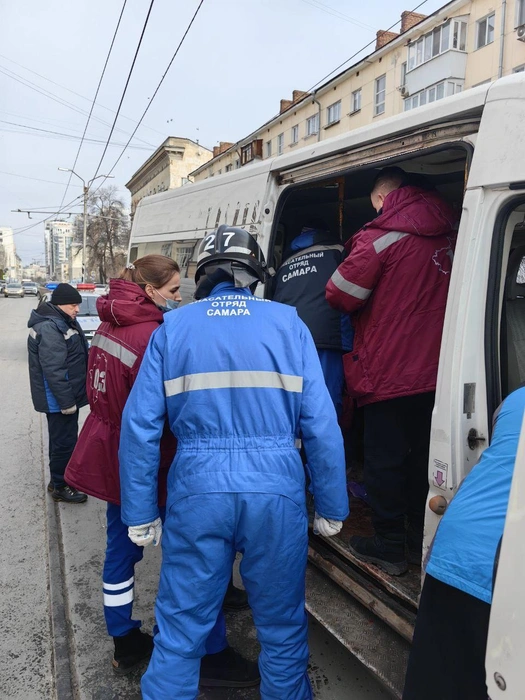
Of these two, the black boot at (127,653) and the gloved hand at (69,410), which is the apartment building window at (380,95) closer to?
the gloved hand at (69,410)

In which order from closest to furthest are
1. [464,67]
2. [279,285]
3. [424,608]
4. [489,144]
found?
[424,608] < [489,144] < [279,285] < [464,67]

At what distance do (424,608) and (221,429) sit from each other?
2.89ft

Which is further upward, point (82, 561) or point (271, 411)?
point (271, 411)

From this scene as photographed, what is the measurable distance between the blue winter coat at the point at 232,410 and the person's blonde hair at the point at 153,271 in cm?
69

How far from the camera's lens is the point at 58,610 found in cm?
321

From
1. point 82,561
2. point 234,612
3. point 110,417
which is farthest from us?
point 82,561

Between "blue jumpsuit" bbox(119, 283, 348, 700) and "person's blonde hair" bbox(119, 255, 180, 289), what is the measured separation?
0.70 m

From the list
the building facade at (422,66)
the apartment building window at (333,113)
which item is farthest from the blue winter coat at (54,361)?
the apartment building window at (333,113)

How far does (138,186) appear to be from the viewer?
5731cm

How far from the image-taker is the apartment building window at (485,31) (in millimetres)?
19891

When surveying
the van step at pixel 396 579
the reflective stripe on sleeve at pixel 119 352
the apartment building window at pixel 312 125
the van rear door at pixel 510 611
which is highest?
the apartment building window at pixel 312 125

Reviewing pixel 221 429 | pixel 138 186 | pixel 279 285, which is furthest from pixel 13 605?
pixel 138 186

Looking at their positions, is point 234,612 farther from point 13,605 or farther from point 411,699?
point 411,699

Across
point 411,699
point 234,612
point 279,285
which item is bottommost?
point 234,612
